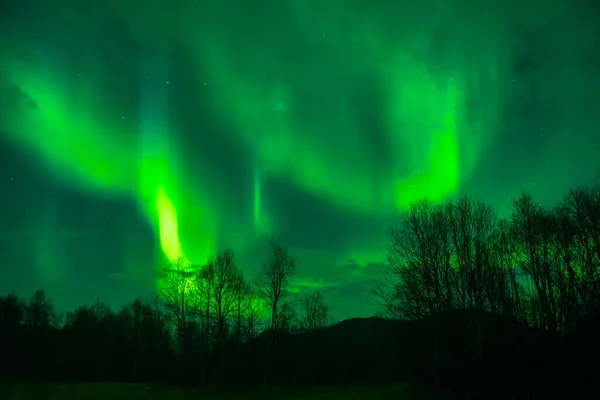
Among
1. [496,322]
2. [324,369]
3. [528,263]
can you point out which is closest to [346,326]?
[324,369]

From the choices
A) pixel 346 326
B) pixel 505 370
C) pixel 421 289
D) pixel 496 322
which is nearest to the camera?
pixel 505 370

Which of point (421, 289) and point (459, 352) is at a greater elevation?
point (421, 289)

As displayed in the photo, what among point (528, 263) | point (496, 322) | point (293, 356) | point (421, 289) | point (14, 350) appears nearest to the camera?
point (496, 322)

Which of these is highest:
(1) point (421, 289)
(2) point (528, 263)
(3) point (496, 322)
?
(2) point (528, 263)

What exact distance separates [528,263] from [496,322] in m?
13.7

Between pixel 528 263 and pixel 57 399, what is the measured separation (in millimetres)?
44387

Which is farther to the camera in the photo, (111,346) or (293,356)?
(111,346)

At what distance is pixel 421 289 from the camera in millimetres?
33656

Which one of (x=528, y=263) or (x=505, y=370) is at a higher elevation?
(x=528, y=263)

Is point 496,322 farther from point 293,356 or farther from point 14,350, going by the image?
point 14,350

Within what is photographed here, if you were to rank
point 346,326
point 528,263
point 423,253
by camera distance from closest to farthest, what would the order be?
point 423,253 → point 528,263 → point 346,326

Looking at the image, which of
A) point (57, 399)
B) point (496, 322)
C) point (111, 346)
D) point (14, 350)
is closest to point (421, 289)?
point (496, 322)

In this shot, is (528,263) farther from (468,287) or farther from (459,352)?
(459,352)

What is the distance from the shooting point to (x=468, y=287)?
3684 cm
